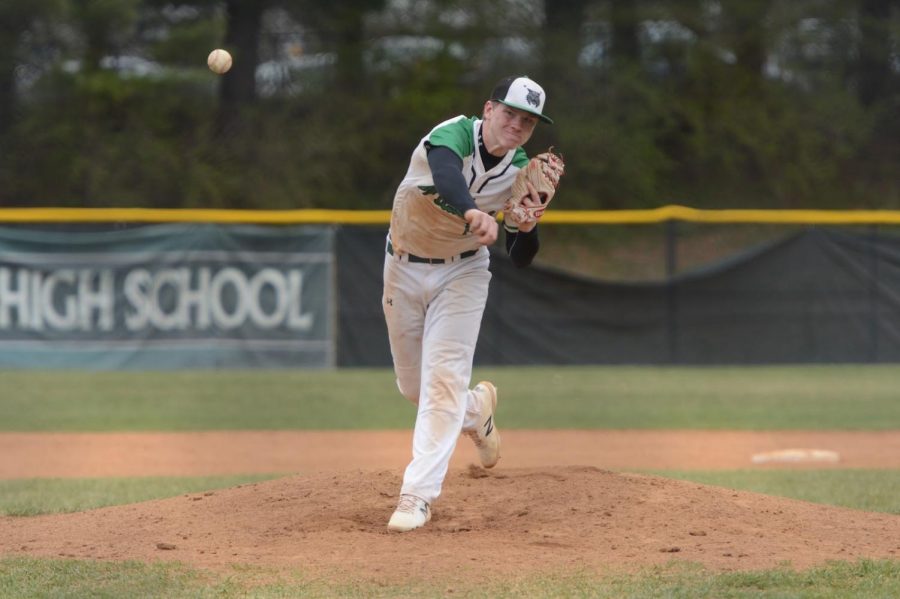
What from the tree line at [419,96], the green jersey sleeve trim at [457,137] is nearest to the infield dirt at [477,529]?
the green jersey sleeve trim at [457,137]

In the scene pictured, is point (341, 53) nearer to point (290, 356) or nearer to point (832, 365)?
point (290, 356)

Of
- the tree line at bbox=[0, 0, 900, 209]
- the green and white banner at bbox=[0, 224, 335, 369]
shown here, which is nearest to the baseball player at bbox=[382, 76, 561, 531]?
the green and white banner at bbox=[0, 224, 335, 369]

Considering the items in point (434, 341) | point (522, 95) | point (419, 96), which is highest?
→ point (419, 96)

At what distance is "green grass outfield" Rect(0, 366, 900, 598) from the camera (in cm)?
418

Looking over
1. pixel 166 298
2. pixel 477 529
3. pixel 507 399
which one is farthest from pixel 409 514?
pixel 166 298

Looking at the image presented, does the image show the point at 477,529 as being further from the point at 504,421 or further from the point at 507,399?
the point at 507,399

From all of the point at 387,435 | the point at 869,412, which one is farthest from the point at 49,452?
the point at 869,412

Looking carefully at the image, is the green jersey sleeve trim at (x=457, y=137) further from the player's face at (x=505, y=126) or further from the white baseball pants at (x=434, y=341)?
the white baseball pants at (x=434, y=341)

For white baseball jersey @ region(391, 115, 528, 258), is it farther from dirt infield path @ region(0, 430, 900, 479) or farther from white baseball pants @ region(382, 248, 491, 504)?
dirt infield path @ region(0, 430, 900, 479)

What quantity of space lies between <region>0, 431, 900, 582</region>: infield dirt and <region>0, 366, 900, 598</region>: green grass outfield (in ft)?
0.59

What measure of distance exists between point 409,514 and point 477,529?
0.28 m

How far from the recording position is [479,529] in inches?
198

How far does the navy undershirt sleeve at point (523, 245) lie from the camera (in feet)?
17.2

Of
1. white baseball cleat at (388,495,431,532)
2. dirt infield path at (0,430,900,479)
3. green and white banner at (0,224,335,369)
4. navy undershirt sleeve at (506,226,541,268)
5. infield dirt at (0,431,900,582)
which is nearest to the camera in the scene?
infield dirt at (0,431,900,582)
